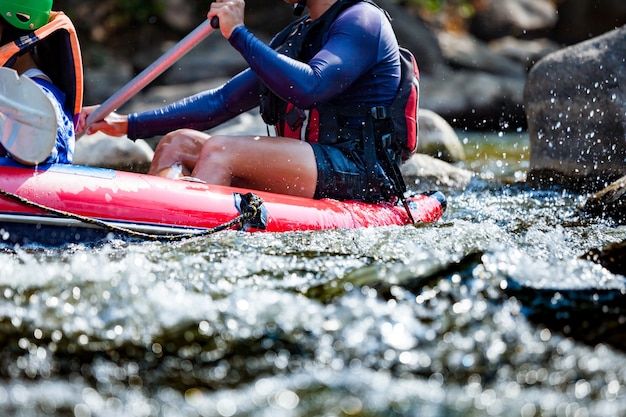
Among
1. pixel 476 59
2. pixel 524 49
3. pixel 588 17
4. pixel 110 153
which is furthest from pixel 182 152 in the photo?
pixel 588 17

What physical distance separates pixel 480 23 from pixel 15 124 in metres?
11.4

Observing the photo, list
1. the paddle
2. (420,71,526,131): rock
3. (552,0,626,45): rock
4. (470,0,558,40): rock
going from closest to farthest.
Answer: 1. the paddle
2. (420,71,526,131): rock
3. (470,0,558,40): rock
4. (552,0,626,45): rock

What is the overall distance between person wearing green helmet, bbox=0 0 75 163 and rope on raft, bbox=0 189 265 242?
255 mm

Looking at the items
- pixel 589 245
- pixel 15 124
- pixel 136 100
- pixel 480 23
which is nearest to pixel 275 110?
pixel 15 124

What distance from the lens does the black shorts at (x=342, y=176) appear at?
3855mm

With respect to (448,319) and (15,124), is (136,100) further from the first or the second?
(448,319)

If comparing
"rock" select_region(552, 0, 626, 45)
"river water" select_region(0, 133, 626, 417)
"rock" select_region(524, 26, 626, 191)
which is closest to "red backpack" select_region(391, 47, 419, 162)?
"river water" select_region(0, 133, 626, 417)

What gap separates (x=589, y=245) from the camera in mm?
3539

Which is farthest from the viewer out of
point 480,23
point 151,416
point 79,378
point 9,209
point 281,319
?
point 480,23

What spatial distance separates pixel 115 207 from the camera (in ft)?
10.9

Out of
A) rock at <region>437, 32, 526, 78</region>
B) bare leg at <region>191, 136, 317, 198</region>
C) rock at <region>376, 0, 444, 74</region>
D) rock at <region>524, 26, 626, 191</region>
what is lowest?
rock at <region>437, 32, 526, 78</region>

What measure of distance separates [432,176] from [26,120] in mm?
3111

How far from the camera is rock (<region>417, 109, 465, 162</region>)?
674 cm

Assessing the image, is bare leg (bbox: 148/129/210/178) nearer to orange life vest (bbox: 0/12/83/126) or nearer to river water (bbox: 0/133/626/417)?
orange life vest (bbox: 0/12/83/126)
